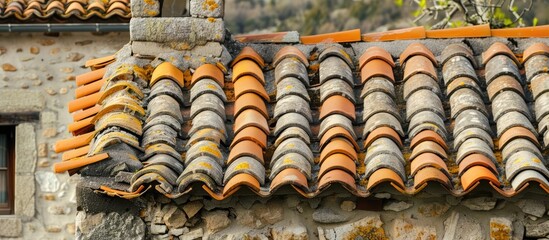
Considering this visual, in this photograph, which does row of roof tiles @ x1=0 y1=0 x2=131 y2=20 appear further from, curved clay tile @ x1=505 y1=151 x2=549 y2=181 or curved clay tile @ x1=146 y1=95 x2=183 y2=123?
curved clay tile @ x1=505 y1=151 x2=549 y2=181

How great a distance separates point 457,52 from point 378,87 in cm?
53

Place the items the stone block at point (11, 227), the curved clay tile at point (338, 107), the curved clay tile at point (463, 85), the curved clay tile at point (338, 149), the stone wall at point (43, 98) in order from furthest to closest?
the stone wall at point (43, 98) → the stone block at point (11, 227) → the curved clay tile at point (463, 85) → the curved clay tile at point (338, 107) → the curved clay tile at point (338, 149)

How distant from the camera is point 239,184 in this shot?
4883mm

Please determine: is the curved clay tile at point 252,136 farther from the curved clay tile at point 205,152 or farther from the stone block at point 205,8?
the stone block at point 205,8

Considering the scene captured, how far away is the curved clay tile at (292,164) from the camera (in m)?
5.00

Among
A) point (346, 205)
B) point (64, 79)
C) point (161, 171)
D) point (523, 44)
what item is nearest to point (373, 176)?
point (346, 205)

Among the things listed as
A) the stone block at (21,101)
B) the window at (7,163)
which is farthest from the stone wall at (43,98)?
the window at (7,163)

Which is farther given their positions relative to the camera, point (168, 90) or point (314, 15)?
point (314, 15)

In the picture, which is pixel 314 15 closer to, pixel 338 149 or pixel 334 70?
pixel 334 70

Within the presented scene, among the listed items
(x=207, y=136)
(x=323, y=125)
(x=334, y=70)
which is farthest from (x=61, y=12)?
(x=323, y=125)

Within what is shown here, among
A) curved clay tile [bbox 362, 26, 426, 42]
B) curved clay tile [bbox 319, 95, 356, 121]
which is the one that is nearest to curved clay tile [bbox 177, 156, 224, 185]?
curved clay tile [bbox 319, 95, 356, 121]

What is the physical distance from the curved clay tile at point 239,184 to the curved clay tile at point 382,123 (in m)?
0.67

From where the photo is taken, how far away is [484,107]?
5.40 m

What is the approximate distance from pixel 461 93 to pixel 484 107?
0.48ft
